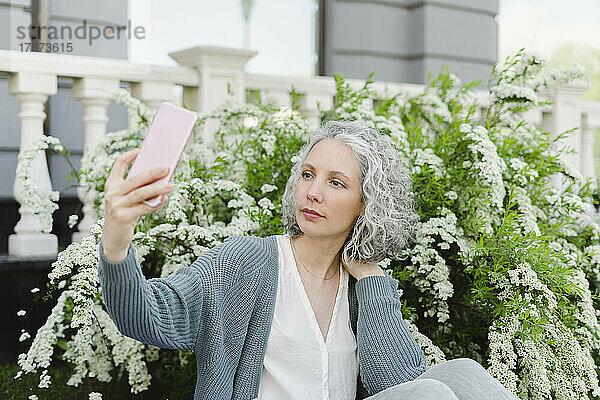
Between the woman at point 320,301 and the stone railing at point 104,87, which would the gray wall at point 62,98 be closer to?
the stone railing at point 104,87

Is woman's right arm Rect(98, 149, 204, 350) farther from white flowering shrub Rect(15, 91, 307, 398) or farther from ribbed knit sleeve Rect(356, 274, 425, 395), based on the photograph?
white flowering shrub Rect(15, 91, 307, 398)

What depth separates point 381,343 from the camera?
6.40ft

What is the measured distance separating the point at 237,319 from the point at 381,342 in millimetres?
413

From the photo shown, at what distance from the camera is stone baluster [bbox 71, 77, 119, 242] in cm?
320

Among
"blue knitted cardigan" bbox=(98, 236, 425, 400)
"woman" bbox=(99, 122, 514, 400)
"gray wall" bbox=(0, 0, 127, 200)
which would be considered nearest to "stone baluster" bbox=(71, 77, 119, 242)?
"gray wall" bbox=(0, 0, 127, 200)

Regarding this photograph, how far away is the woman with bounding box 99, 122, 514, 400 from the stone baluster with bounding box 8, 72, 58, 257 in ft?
4.78

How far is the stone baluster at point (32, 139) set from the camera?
3057 mm

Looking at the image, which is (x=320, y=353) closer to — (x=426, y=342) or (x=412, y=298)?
(x=426, y=342)

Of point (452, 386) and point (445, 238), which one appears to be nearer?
A: point (452, 386)

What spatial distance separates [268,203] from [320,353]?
78 centimetres

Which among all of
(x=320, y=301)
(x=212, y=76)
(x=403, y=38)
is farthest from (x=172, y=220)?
(x=403, y=38)

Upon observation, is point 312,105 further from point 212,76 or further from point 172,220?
point 172,220

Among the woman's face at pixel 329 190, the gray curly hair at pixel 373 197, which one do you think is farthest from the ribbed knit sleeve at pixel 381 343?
the woman's face at pixel 329 190

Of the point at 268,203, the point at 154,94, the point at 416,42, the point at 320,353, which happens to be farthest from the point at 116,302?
the point at 416,42
